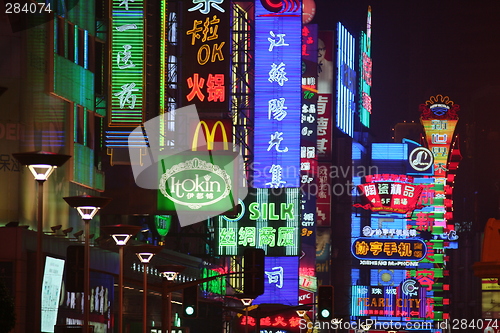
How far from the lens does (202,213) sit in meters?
38.8

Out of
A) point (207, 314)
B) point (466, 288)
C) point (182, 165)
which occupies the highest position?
point (182, 165)

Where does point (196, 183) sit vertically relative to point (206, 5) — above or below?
below

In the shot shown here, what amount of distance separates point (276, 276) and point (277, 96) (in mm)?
11331

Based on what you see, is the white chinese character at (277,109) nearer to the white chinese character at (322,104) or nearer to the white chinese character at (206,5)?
the white chinese character at (206,5)

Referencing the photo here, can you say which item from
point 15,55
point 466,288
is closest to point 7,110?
point 15,55

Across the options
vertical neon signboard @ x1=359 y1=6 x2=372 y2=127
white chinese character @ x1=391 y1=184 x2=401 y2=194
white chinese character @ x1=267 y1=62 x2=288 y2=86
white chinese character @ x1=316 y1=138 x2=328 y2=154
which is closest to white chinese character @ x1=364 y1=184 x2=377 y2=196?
white chinese character @ x1=391 y1=184 x2=401 y2=194

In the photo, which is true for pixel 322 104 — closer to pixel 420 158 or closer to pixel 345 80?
pixel 345 80

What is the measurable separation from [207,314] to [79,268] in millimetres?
28409

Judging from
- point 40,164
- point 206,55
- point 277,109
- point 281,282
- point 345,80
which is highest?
point 345,80

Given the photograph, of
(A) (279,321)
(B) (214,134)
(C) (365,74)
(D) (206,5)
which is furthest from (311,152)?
(D) (206,5)

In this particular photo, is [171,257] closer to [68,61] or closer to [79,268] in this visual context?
[68,61]

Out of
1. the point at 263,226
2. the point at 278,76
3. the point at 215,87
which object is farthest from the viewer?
the point at 278,76

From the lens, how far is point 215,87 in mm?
40781

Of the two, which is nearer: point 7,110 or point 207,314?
point 7,110
